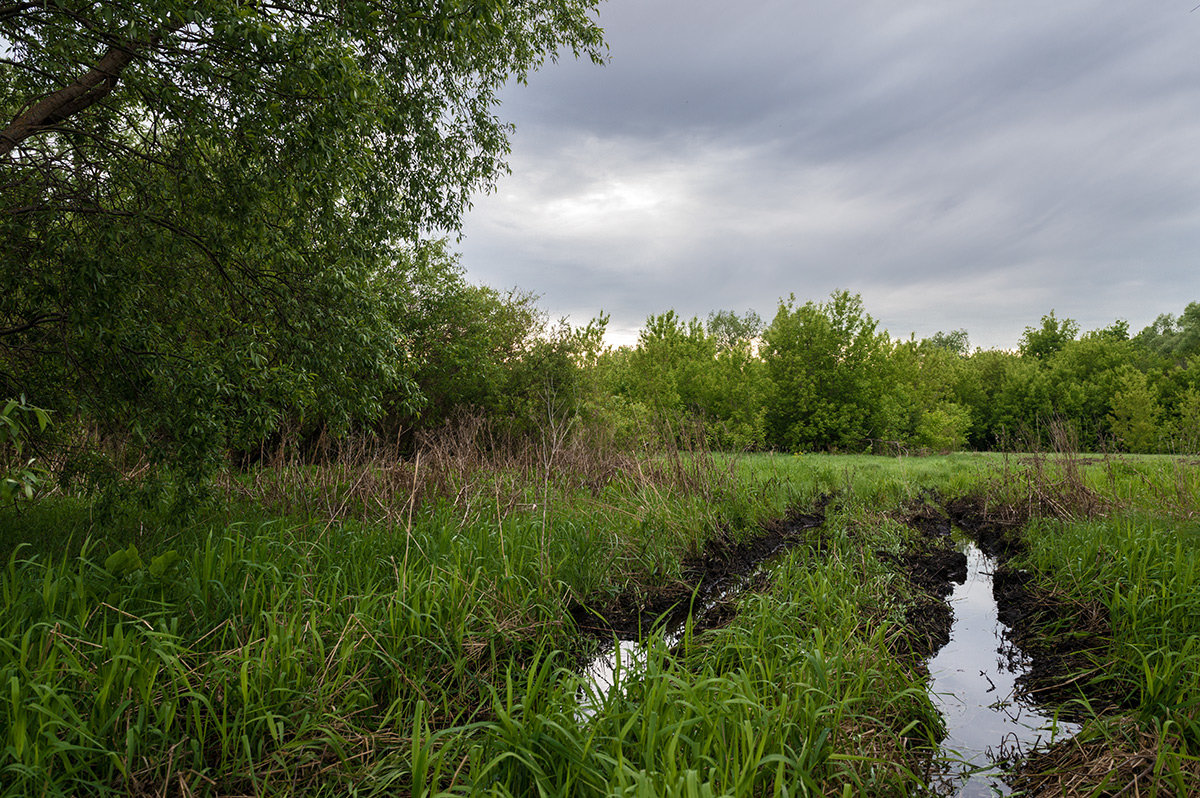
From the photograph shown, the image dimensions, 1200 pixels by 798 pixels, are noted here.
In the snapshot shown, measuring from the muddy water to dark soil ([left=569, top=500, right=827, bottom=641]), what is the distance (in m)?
1.55

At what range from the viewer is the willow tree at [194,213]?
483 centimetres

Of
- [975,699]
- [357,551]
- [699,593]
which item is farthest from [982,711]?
[357,551]

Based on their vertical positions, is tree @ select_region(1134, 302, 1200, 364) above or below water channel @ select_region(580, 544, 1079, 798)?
above

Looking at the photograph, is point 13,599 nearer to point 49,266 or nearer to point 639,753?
point 49,266

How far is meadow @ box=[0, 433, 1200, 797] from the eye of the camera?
2635 millimetres

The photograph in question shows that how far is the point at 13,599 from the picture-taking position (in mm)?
3385

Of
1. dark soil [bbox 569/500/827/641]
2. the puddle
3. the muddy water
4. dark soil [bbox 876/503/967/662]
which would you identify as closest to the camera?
the muddy water

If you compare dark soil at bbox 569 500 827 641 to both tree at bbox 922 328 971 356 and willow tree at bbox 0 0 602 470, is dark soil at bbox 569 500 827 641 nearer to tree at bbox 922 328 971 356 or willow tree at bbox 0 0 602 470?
willow tree at bbox 0 0 602 470

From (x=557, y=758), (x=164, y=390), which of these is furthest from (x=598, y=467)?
(x=557, y=758)

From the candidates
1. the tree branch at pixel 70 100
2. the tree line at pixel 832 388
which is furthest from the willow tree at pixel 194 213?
the tree line at pixel 832 388

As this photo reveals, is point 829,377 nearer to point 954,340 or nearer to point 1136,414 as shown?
point 1136,414

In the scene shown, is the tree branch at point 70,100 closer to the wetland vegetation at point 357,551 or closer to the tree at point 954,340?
the wetland vegetation at point 357,551

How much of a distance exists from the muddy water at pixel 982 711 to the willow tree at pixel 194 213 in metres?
5.69

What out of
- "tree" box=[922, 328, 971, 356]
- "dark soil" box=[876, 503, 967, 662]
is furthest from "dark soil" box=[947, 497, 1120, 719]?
"tree" box=[922, 328, 971, 356]
